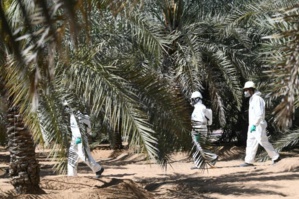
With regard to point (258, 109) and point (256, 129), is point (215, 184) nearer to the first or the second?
point (256, 129)

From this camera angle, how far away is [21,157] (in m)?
9.63

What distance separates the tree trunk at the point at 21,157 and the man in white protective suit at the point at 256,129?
200 inches

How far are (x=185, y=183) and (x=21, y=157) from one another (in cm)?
335

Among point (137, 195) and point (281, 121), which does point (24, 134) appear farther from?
point (281, 121)

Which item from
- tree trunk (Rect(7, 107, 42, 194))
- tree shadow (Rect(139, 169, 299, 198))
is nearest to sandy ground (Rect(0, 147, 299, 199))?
tree shadow (Rect(139, 169, 299, 198))

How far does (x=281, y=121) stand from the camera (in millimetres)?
4105

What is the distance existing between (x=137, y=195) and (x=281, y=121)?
6339 mm

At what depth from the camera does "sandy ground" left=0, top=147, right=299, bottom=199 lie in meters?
9.96

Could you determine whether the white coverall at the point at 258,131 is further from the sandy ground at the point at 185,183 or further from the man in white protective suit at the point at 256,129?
the sandy ground at the point at 185,183

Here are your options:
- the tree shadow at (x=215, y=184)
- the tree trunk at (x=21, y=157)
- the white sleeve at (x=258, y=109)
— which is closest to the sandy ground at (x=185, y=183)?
the tree shadow at (x=215, y=184)

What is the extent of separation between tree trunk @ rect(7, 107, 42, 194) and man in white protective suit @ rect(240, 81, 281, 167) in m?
5.07

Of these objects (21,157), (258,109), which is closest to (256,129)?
(258,109)

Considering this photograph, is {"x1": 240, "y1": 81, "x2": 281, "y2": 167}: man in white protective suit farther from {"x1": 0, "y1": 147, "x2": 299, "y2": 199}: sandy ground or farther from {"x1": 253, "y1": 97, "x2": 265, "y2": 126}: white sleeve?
{"x1": 0, "y1": 147, "x2": 299, "y2": 199}: sandy ground

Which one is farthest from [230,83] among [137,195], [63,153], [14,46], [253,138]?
[14,46]
